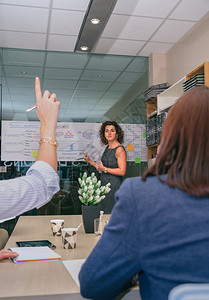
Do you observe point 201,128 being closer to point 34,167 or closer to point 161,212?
point 161,212

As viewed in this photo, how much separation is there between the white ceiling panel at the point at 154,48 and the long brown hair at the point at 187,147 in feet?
13.1

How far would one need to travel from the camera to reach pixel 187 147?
0.85 m

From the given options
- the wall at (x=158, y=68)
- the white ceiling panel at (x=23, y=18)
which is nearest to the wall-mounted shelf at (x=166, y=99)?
the wall at (x=158, y=68)

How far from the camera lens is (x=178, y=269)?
79 cm

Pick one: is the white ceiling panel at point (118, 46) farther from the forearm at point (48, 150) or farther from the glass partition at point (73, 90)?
the forearm at point (48, 150)

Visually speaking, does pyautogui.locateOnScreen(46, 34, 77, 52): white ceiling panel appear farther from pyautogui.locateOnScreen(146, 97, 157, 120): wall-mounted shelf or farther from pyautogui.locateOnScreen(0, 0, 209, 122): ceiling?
pyautogui.locateOnScreen(146, 97, 157, 120): wall-mounted shelf

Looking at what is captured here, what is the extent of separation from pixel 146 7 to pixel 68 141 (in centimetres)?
233

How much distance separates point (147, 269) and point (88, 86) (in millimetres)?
4616

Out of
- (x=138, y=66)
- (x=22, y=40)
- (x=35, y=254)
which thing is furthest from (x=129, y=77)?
(x=35, y=254)

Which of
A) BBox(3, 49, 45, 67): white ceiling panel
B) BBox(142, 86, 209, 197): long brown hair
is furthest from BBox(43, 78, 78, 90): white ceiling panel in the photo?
BBox(142, 86, 209, 197): long brown hair

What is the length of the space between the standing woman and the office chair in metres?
3.00

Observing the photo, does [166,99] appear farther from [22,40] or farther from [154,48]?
[22,40]

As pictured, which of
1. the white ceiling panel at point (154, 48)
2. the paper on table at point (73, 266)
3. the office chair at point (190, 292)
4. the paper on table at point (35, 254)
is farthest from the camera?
the white ceiling panel at point (154, 48)

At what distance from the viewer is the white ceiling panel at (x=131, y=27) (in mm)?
3811
